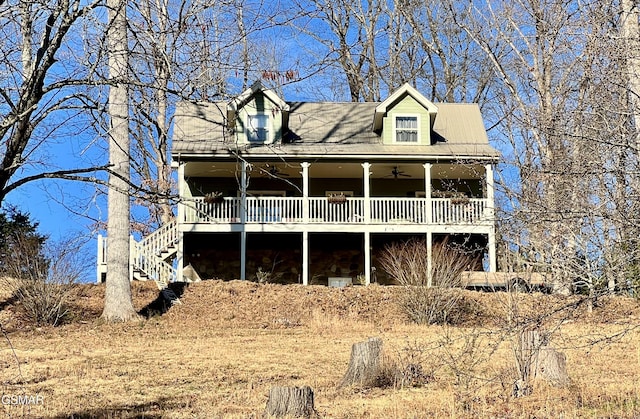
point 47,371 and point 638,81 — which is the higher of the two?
point 638,81

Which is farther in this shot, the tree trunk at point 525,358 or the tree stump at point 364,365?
the tree stump at point 364,365

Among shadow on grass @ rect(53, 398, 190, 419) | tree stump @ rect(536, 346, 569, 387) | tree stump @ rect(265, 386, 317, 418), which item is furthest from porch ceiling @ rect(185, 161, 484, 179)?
tree stump @ rect(265, 386, 317, 418)

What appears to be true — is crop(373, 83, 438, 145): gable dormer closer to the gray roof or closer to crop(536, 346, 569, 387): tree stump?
the gray roof

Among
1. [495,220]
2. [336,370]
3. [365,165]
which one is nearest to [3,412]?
[336,370]

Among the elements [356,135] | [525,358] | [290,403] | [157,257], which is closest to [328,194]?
[356,135]

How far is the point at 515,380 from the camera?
31.4 feet

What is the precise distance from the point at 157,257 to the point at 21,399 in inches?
501

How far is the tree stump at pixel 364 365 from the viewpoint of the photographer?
9938mm

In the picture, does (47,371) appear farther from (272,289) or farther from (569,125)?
(272,289)

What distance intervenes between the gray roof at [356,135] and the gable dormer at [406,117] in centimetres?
38

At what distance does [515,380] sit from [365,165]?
1461 cm

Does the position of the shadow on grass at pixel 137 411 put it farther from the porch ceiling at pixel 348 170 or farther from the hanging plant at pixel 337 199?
the porch ceiling at pixel 348 170

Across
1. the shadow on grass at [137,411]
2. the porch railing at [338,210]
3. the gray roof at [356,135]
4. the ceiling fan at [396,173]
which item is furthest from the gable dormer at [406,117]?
the shadow on grass at [137,411]

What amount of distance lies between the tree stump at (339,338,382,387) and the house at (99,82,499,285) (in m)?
12.1
